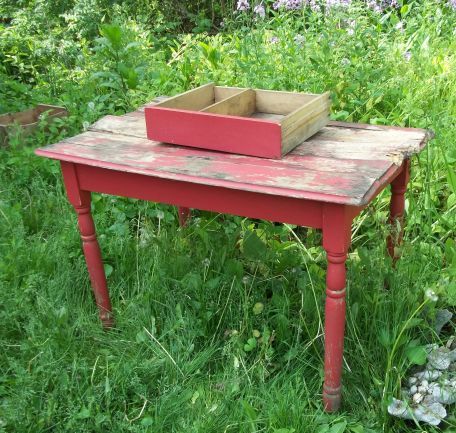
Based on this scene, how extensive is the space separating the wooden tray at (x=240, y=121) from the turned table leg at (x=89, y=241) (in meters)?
0.36

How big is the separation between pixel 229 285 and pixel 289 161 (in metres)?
0.86

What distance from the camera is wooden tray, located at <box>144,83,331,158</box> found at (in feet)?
7.04

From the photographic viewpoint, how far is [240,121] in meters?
2.13

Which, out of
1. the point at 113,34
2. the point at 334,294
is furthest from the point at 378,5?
the point at 334,294

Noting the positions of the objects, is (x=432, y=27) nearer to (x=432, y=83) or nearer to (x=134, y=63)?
(x=432, y=83)

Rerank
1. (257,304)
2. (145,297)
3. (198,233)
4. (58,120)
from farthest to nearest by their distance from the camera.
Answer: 1. (58,120)
2. (198,233)
3. (145,297)
4. (257,304)

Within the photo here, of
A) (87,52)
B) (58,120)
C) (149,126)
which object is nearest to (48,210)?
(58,120)

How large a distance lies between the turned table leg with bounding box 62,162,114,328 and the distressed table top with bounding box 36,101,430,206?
0.45 feet

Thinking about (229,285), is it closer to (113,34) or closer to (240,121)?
(240,121)

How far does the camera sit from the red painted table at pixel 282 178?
1942 mm

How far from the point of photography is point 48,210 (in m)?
3.67

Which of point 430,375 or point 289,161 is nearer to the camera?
point 289,161

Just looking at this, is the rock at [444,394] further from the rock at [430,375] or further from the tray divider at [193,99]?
the tray divider at [193,99]

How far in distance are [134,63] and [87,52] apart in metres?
1.63
